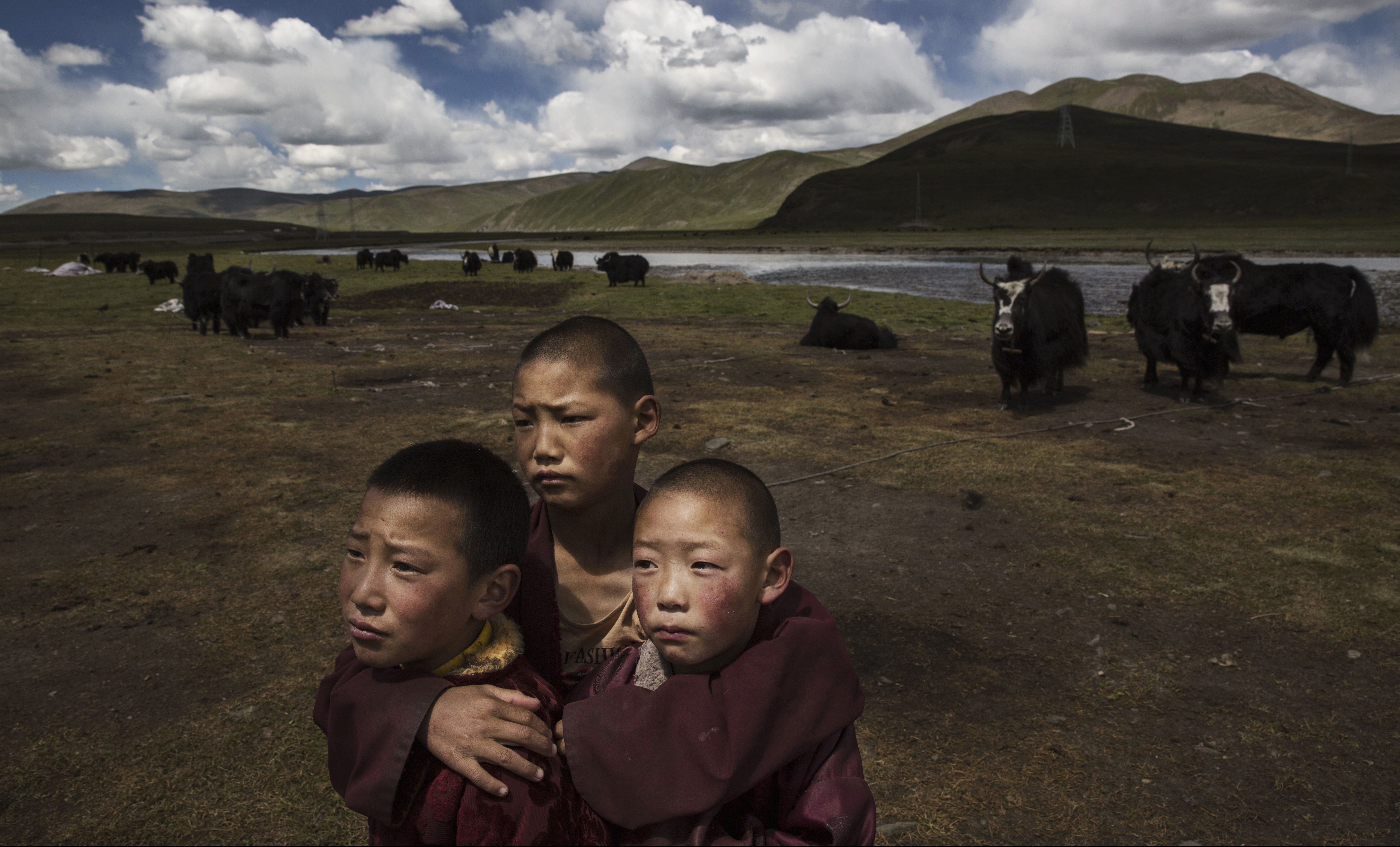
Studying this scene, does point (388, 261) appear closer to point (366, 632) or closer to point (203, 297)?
point (203, 297)

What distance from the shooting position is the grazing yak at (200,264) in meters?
18.2

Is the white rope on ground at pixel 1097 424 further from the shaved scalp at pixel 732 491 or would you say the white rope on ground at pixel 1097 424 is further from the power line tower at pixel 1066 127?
the power line tower at pixel 1066 127

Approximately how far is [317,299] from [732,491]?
1966 centimetres

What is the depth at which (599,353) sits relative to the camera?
207 cm

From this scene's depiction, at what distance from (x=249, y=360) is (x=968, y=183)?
5228 inches

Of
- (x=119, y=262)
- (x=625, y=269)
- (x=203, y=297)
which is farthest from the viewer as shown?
(x=119, y=262)

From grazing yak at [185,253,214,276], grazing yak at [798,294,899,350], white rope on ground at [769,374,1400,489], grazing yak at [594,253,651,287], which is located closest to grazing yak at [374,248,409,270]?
grazing yak at [594,253,651,287]

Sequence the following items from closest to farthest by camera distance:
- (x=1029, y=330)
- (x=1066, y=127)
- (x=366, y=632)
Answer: (x=366, y=632) < (x=1029, y=330) < (x=1066, y=127)

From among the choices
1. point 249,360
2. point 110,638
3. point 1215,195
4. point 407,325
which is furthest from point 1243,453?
point 1215,195

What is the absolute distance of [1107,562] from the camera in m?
5.05

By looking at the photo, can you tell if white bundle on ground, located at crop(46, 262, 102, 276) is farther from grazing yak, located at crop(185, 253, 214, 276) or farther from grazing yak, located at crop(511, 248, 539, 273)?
grazing yak, located at crop(185, 253, 214, 276)

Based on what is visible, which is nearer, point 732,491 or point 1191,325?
point 732,491

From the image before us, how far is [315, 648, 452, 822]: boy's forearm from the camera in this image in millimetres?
1474

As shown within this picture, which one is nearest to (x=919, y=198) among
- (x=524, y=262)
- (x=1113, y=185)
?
(x=1113, y=185)
